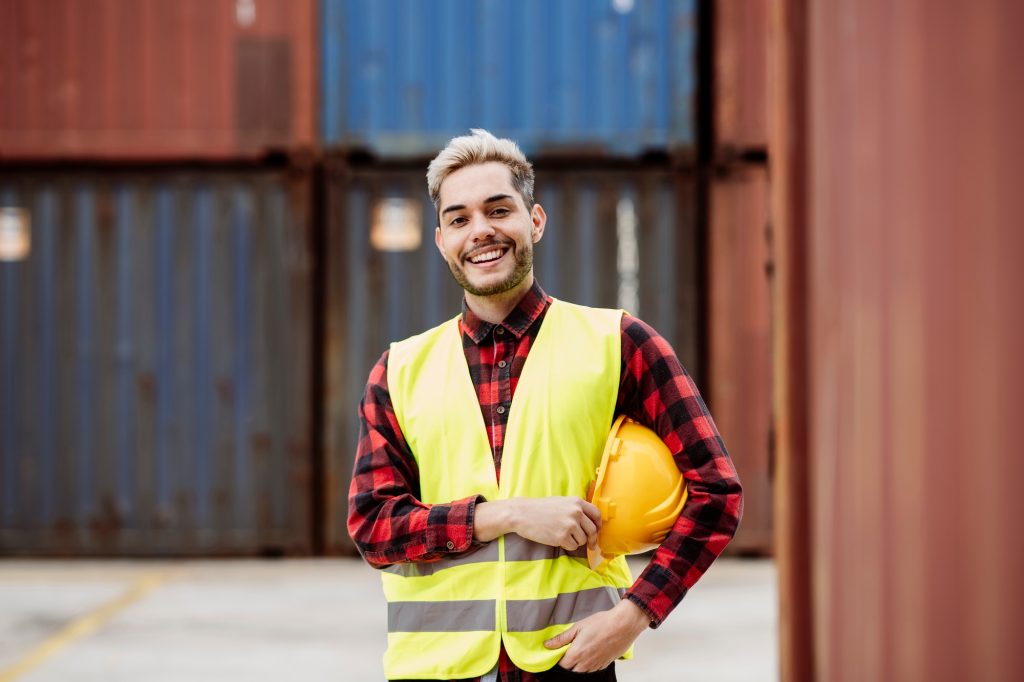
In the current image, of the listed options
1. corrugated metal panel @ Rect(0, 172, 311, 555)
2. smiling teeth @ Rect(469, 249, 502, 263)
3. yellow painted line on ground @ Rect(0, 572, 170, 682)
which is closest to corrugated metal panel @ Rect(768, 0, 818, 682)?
smiling teeth @ Rect(469, 249, 502, 263)

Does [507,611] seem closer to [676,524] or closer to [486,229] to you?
[676,524]

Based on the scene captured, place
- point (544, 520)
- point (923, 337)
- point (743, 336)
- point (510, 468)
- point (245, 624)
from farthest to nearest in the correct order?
point (743, 336) → point (245, 624) → point (510, 468) → point (544, 520) → point (923, 337)

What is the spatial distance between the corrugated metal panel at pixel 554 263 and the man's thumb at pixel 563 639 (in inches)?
316

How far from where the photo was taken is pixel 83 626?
278 inches

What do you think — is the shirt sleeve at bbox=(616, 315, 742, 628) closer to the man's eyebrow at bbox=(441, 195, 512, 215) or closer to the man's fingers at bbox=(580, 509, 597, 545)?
the man's fingers at bbox=(580, 509, 597, 545)

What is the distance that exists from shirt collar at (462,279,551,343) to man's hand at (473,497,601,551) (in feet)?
1.14

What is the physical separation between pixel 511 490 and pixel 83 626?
19.9 feet

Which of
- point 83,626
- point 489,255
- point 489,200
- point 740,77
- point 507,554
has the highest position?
point 740,77

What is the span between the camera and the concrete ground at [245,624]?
5840 millimetres

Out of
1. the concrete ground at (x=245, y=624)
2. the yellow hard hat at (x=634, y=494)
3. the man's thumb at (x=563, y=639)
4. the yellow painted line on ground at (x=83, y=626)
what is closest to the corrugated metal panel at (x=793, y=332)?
the yellow hard hat at (x=634, y=494)

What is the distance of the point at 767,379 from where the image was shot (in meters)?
9.81

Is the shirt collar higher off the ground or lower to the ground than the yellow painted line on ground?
higher

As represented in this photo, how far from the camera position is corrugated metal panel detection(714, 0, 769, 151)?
9781 mm

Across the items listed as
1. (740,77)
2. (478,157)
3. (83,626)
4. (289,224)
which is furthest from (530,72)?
A: (478,157)
